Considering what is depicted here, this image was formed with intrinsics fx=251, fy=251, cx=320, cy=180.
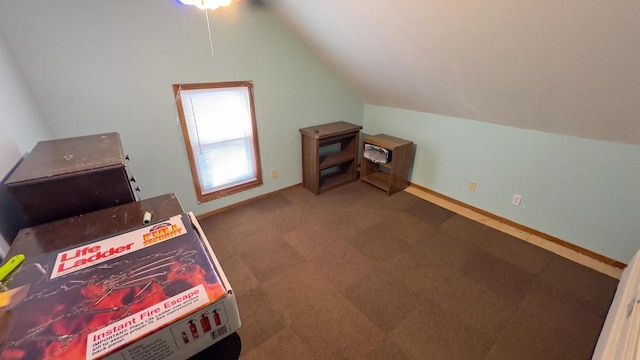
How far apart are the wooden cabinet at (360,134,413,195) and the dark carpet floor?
51 cm

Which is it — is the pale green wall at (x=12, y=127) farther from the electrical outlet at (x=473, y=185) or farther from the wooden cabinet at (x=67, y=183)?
the electrical outlet at (x=473, y=185)

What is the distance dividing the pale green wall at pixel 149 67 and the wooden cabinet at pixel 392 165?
3.55ft

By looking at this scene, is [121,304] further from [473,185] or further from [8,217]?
[473,185]

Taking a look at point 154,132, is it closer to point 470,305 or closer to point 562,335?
point 470,305

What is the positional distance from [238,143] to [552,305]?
112 inches

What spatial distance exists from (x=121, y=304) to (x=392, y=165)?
264 centimetres

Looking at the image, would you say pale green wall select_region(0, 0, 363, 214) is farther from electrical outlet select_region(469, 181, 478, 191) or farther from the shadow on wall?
electrical outlet select_region(469, 181, 478, 191)

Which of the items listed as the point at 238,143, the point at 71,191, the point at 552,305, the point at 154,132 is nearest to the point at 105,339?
the point at 71,191

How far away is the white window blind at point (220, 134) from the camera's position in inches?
89.0

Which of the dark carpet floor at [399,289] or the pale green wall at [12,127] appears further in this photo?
the dark carpet floor at [399,289]

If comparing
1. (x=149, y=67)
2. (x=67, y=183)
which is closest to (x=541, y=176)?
(x=67, y=183)

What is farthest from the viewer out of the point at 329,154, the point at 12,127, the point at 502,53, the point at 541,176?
the point at 329,154

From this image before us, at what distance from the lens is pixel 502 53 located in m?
1.56

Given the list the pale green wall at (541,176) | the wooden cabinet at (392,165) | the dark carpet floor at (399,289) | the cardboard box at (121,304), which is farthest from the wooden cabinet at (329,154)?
the cardboard box at (121,304)
